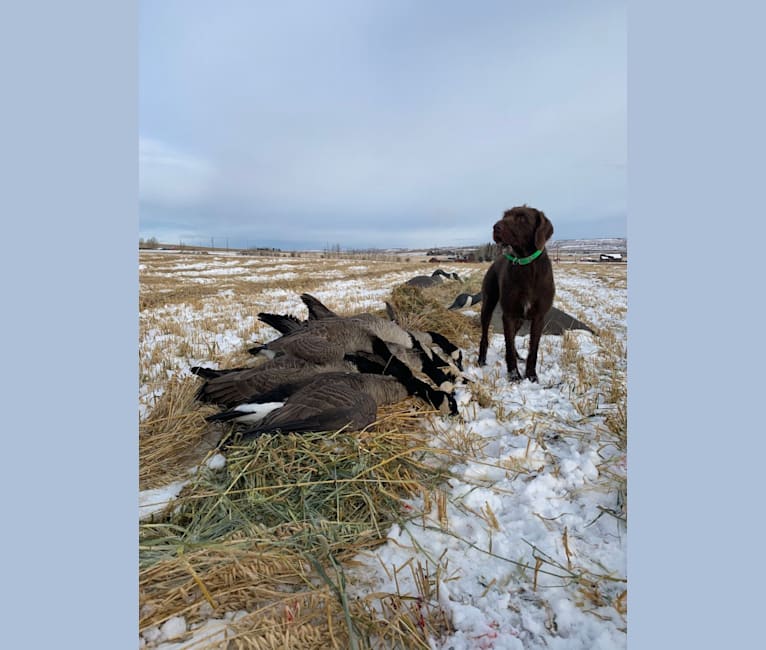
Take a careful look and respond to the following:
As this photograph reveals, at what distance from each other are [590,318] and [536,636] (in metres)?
6.24

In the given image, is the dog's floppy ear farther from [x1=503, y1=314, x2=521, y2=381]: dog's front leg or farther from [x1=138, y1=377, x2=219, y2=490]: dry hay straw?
[x1=138, y1=377, x2=219, y2=490]: dry hay straw

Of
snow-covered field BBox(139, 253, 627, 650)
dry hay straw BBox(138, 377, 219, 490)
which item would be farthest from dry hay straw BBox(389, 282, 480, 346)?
dry hay straw BBox(138, 377, 219, 490)

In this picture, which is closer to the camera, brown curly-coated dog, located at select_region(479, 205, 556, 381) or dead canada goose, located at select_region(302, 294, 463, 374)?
brown curly-coated dog, located at select_region(479, 205, 556, 381)

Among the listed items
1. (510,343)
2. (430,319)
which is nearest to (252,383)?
(510,343)

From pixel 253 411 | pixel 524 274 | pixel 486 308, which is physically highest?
pixel 524 274

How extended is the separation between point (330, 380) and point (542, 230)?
2100mm

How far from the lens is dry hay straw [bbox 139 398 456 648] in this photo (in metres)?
1.15

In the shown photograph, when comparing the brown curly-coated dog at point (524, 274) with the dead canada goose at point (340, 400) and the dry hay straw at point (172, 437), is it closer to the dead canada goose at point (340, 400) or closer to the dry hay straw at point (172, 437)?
the dead canada goose at point (340, 400)

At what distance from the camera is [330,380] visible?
100 inches

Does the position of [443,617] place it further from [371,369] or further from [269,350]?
[269,350]

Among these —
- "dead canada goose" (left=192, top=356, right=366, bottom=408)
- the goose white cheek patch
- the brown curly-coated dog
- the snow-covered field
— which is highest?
the brown curly-coated dog

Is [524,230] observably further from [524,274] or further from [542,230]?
[524,274]

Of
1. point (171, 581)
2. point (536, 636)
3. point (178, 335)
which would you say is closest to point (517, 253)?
point (536, 636)

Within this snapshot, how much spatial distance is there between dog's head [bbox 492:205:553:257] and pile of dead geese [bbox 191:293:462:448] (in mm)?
1173
